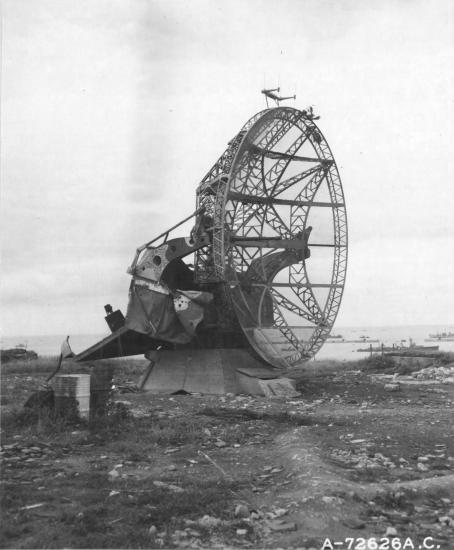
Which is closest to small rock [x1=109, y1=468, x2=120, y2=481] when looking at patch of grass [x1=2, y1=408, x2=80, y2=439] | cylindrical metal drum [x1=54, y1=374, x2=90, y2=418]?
patch of grass [x1=2, y1=408, x2=80, y2=439]

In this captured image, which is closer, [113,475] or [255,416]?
[113,475]

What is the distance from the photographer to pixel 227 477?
357 inches

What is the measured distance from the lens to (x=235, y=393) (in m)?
20.0

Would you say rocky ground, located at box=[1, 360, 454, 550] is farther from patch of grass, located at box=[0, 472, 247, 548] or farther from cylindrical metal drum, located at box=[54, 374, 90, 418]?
cylindrical metal drum, located at box=[54, 374, 90, 418]

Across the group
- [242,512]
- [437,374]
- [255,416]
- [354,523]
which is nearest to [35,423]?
[255,416]

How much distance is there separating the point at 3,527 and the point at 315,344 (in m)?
15.8

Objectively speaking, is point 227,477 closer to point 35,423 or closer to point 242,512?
point 242,512

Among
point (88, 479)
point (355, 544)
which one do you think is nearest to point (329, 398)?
point (88, 479)

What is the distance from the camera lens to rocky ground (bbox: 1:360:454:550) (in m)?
6.54

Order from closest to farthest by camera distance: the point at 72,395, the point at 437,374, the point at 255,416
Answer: the point at 72,395 → the point at 255,416 → the point at 437,374

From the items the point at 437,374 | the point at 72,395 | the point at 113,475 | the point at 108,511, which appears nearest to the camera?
the point at 108,511

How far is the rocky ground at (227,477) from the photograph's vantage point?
654 cm

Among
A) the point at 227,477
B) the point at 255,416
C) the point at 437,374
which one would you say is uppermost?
the point at 437,374

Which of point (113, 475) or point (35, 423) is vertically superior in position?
point (35, 423)
